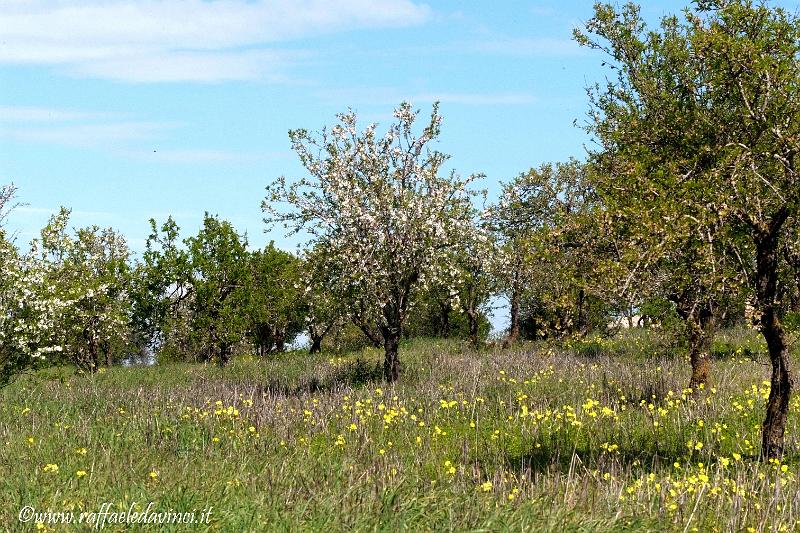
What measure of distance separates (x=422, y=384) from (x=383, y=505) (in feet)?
34.2

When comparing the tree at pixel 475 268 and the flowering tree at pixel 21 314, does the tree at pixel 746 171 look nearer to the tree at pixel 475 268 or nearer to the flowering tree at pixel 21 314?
the tree at pixel 475 268

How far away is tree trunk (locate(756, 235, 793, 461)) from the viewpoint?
35.7 feet

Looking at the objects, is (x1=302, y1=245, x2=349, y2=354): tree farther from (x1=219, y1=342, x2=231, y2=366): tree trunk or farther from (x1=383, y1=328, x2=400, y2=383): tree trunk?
(x1=219, y1=342, x2=231, y2=366): tree trunk

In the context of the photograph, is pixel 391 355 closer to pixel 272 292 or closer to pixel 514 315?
pixel 514 315

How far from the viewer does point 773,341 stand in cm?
1118

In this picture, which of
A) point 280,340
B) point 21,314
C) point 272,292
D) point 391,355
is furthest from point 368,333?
point 280,340

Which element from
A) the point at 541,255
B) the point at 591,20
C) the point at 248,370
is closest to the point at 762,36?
the point at 541,255

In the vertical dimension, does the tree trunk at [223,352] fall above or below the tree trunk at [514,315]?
below

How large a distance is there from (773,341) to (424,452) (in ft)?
18.0

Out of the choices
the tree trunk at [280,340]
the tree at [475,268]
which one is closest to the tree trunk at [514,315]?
the tree at [475,268]

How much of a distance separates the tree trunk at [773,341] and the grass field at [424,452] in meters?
0.49

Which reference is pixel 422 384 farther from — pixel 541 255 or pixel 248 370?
pixel 248 370

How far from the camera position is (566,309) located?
11656 millimetres

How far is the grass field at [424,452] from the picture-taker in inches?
320
